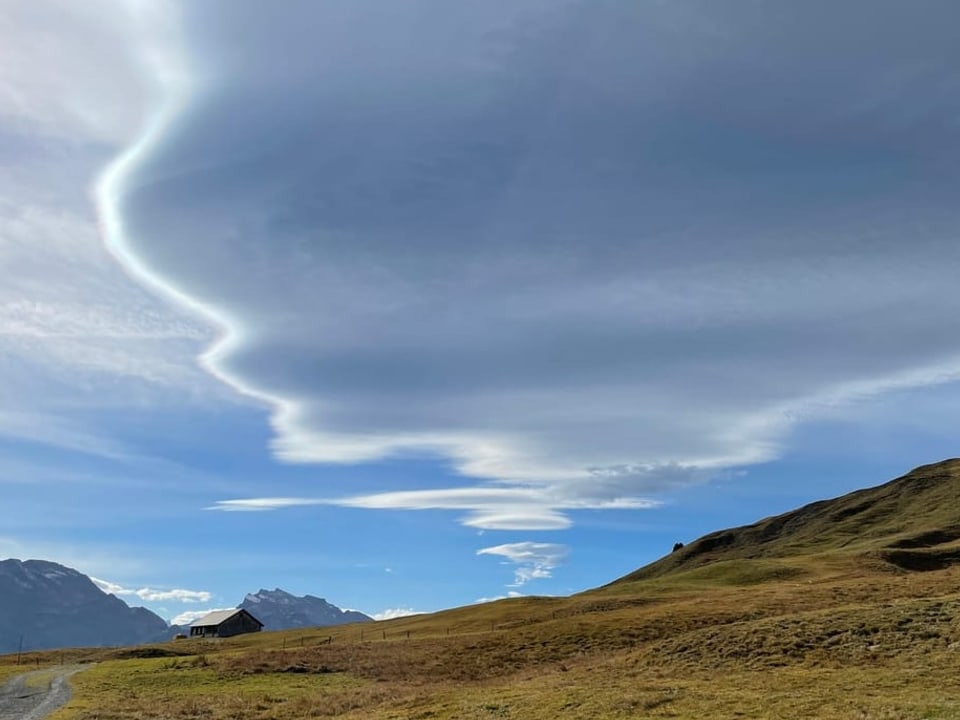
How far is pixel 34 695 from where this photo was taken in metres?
53.2

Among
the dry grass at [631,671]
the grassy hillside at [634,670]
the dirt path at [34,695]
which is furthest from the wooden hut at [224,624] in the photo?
the dirt path at [34,695]

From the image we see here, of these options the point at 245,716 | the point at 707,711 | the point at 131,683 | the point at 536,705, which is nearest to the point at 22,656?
the point at 131,683

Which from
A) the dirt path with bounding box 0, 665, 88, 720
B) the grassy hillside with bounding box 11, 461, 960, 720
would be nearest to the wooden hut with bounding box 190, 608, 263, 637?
the grassy hillside with bounding box 11, 461, 960, 720

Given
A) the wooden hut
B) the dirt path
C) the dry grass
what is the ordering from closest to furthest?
the dry grass, the dirt path, the wooden hut

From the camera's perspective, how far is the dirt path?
4325 centimetres

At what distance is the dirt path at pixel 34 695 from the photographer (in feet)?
142

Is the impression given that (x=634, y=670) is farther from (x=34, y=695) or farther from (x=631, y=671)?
(x=34, y=695)

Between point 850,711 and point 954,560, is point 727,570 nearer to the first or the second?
point 954,560

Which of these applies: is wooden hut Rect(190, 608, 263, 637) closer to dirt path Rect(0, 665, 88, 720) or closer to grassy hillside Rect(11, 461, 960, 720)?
grassy hillside Rect(11, 461, 960, 720)

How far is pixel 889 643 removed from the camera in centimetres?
3753

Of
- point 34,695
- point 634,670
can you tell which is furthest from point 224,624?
point 634,670

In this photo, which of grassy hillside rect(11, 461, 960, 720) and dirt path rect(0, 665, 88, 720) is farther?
dirt path rect(0, 665, 88, 720)

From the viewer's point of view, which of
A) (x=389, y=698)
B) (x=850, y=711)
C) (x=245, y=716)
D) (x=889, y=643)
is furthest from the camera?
(x=389, y=698)

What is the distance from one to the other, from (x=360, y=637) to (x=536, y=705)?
78879 mm
